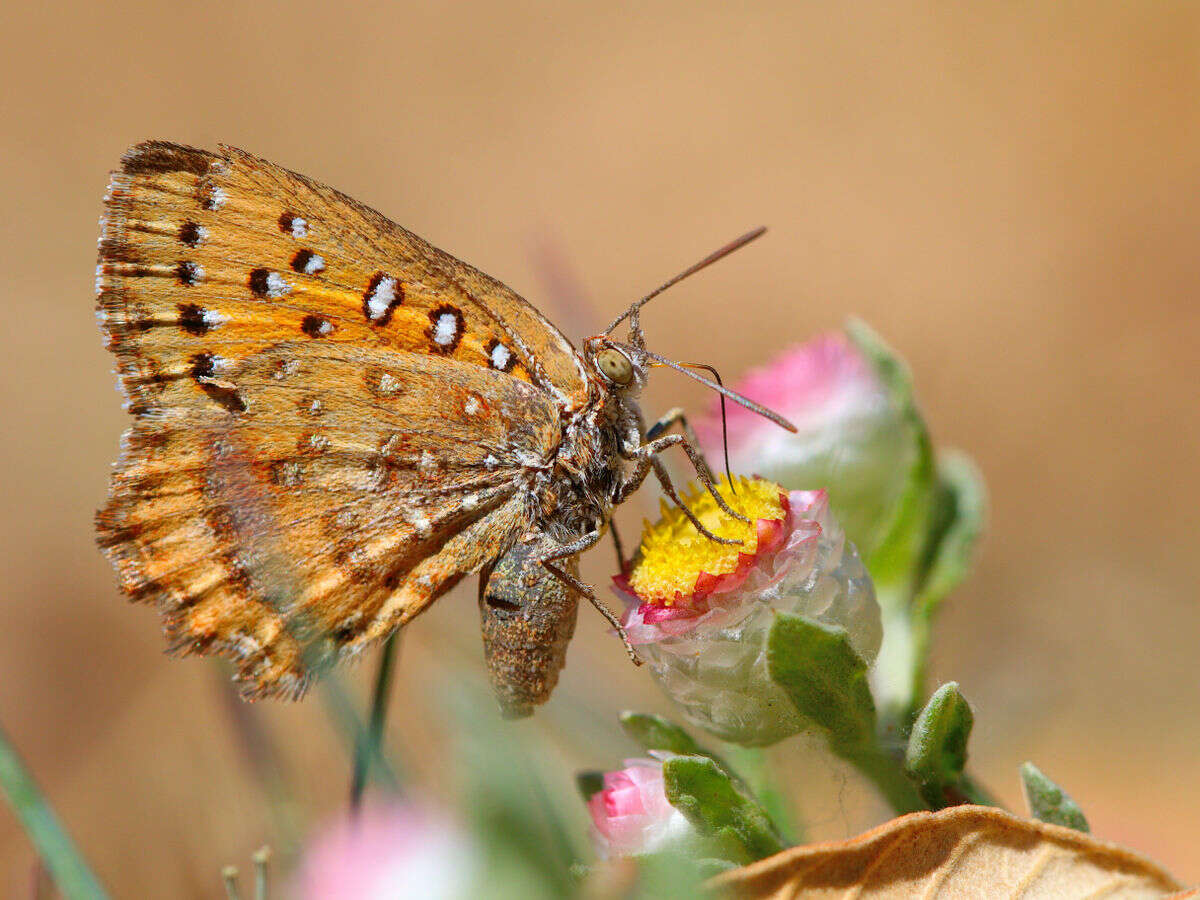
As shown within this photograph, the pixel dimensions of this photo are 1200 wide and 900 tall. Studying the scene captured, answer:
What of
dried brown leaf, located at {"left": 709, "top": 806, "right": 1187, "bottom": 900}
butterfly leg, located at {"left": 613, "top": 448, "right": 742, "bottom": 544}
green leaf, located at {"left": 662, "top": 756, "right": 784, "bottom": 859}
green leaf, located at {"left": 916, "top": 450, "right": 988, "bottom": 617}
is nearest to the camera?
dried brown leaf, located at {"left": 709, "top": 806, "right": 1187, "bottom": 900}

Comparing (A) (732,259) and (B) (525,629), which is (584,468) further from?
(A) (732,259)

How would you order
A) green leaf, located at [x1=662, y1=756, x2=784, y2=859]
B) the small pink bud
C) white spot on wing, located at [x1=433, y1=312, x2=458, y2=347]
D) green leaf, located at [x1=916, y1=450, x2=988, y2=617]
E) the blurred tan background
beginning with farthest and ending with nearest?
the blurred tan background, white spot on wing, located at [x1=433, y1=312, x2=458, y2=347], green leaf, located at [x1=916, y1=450, x2=988, y2=617], green leaf, located at [x1=662, y1=756, x2=784, y2=859], the small pink bud

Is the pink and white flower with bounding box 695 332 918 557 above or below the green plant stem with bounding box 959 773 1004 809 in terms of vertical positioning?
above

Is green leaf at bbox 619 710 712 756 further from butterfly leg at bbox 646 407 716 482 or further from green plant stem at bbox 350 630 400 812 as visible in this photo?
butterfly leg at bbox 646 407 716 482

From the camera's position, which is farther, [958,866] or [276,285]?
[276,285]

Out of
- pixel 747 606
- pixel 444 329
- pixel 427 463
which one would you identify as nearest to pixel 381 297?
pixel 444 329

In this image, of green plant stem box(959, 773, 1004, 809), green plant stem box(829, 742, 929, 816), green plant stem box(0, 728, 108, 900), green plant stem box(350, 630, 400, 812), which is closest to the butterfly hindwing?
green plant stem box(350, 630, 400, 812)

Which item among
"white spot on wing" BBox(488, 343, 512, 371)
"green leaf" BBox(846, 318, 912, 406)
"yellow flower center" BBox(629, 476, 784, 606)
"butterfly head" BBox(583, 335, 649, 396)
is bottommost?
"yellow flower center" BBox(629, 476, 784, 606)

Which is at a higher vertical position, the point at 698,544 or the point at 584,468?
the point at 584,468
